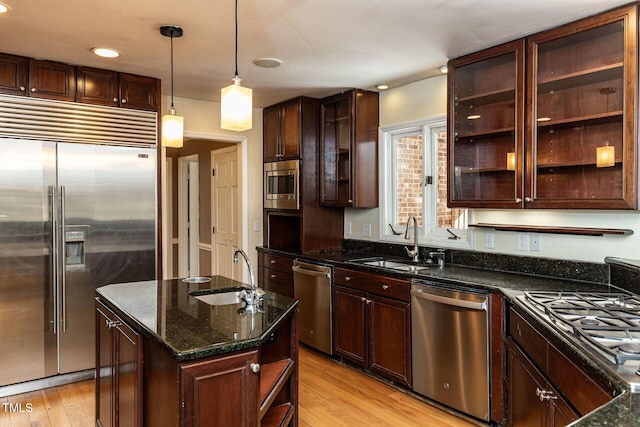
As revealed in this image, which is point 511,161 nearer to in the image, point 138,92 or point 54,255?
point 138,92

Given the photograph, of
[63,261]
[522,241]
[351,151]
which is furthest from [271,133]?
[522,241]

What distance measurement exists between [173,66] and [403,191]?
7.29 feet

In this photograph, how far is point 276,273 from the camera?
4668mm

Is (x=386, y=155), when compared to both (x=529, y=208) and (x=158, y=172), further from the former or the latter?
(x=158, y=172)

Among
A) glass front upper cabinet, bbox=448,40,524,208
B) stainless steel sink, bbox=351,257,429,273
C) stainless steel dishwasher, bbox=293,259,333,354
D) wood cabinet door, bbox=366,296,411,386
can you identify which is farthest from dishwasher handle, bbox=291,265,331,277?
glass front upper cabinet, bbox=448,40,524,208

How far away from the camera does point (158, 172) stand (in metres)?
3.89

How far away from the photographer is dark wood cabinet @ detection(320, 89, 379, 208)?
4.23 m

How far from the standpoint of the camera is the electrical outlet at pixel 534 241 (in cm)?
308

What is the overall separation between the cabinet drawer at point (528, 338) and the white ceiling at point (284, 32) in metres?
1.67

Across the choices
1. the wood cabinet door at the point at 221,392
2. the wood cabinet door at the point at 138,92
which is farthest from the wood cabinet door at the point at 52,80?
the wood cabinet door at the point at 221,392

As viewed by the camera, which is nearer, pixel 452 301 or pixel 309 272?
pixel 452 301

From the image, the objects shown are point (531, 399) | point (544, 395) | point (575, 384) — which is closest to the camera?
point (575, 384)

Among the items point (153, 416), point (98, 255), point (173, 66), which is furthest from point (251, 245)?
point (153, 416)

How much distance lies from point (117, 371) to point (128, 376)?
195mm
